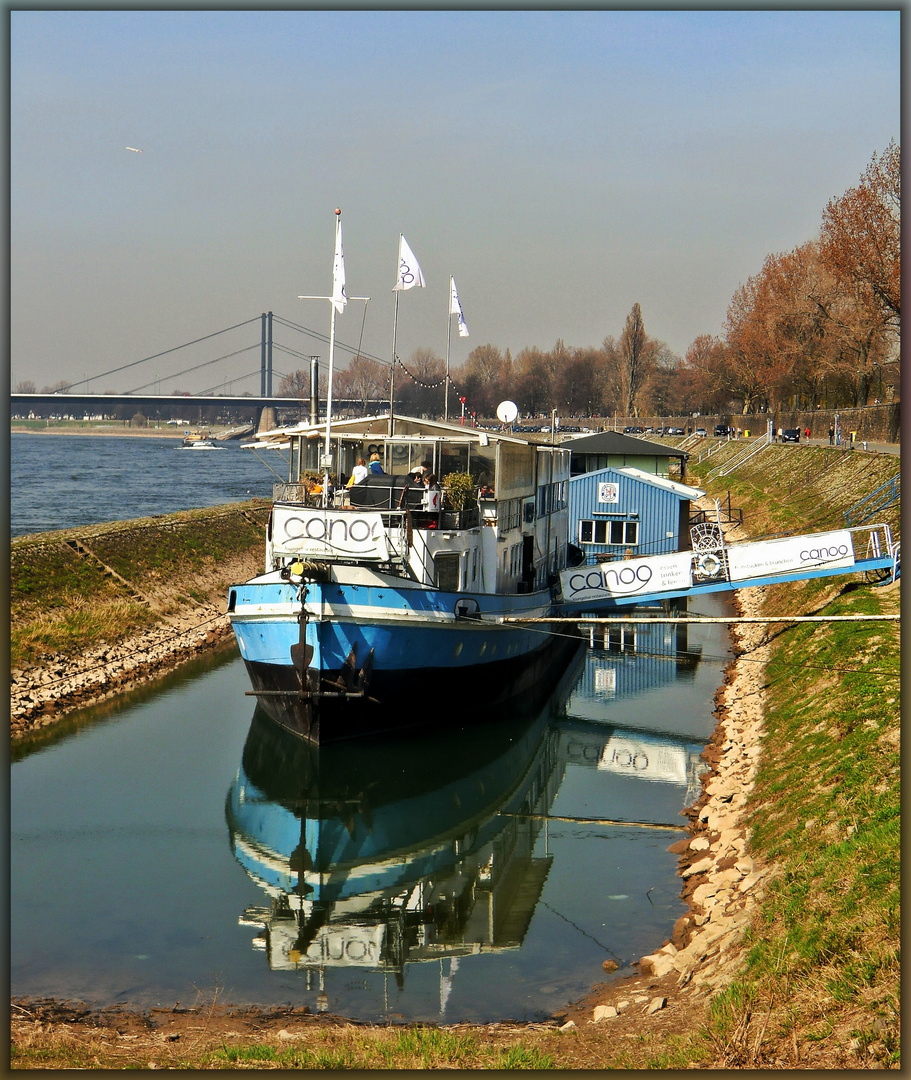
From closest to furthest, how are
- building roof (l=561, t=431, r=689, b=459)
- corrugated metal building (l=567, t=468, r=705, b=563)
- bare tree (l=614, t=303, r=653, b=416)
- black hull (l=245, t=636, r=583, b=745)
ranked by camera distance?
1. black hull (l=245, t=636, r=583, b=745)
2. corrugated metal building (l=567, t=468, r=705, b=563)
3. building roof (l=561, t=431, r=689, b=459)
4. bare tree (l=614, t=303, r=653, b=416)

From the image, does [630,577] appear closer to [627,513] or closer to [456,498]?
[456,498]

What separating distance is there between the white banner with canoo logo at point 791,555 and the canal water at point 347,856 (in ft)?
12.6

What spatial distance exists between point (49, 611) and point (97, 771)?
1154cm

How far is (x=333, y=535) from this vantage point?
21938 millimetres

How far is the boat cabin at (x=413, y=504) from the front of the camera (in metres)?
22.0

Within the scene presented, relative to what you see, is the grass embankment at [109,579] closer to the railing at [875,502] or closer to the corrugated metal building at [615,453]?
the corrugated metal building at [615,453]

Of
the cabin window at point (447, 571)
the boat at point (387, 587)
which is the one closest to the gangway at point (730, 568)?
the boat at point (387, 587)

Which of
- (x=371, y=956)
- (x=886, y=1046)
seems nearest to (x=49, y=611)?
(x=371, y=956)

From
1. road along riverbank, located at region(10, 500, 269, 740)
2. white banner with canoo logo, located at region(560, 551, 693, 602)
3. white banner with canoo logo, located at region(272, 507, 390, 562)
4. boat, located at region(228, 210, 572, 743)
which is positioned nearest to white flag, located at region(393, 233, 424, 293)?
boat, located at region(228, 210, 572, 743)

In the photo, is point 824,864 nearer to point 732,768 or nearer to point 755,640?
point 732,768

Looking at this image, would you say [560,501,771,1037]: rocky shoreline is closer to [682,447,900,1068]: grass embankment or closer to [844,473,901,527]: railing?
[682,447,900,1068]: grass embankment

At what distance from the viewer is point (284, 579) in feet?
73.4

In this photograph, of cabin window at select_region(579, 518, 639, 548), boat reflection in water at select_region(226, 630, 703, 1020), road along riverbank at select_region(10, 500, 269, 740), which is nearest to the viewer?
boat reflection in water at select_region(226, 630, 703, 1020)

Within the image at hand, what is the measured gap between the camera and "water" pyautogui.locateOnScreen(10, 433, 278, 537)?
70.0 m
